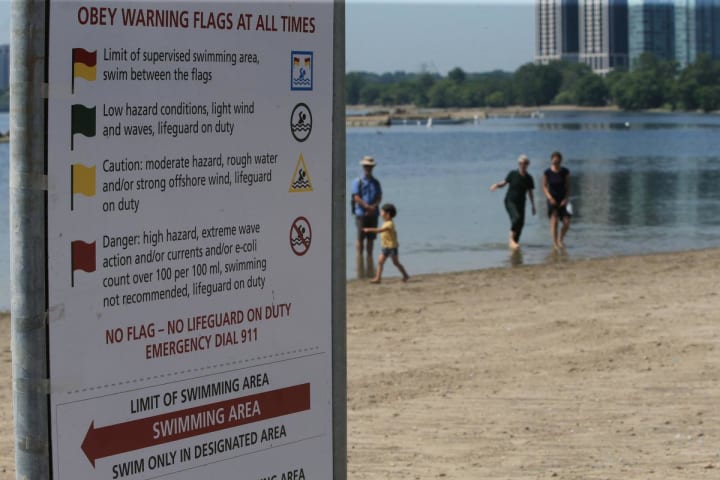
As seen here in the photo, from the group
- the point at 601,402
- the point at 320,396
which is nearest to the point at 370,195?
the point at 601,402

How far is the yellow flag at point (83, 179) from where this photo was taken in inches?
115

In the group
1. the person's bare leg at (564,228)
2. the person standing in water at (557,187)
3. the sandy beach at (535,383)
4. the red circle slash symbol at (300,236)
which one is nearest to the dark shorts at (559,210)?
the person standing in water at (557,187)

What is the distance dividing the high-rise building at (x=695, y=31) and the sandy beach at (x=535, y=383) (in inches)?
6032

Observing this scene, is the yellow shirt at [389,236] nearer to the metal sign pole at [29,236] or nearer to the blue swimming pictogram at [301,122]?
the blue swimming pictogram at [301,122]

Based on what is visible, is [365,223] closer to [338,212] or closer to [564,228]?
[564,228]

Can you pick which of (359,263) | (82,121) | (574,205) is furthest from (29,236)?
(574,205)

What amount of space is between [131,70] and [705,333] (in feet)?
29.1

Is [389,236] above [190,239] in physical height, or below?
below

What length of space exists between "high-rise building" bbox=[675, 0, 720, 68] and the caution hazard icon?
163075mm

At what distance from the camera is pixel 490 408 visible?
827 centimetres

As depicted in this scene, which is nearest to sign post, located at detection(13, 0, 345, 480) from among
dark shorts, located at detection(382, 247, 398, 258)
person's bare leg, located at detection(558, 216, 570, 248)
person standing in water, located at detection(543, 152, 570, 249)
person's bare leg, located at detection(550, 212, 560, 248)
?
dark shorts, located at detection(382, 247, 398, 258)

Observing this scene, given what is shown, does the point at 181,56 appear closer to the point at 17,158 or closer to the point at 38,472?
the point at 17,158

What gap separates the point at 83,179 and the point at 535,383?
664 centimetres

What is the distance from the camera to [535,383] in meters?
9.12
